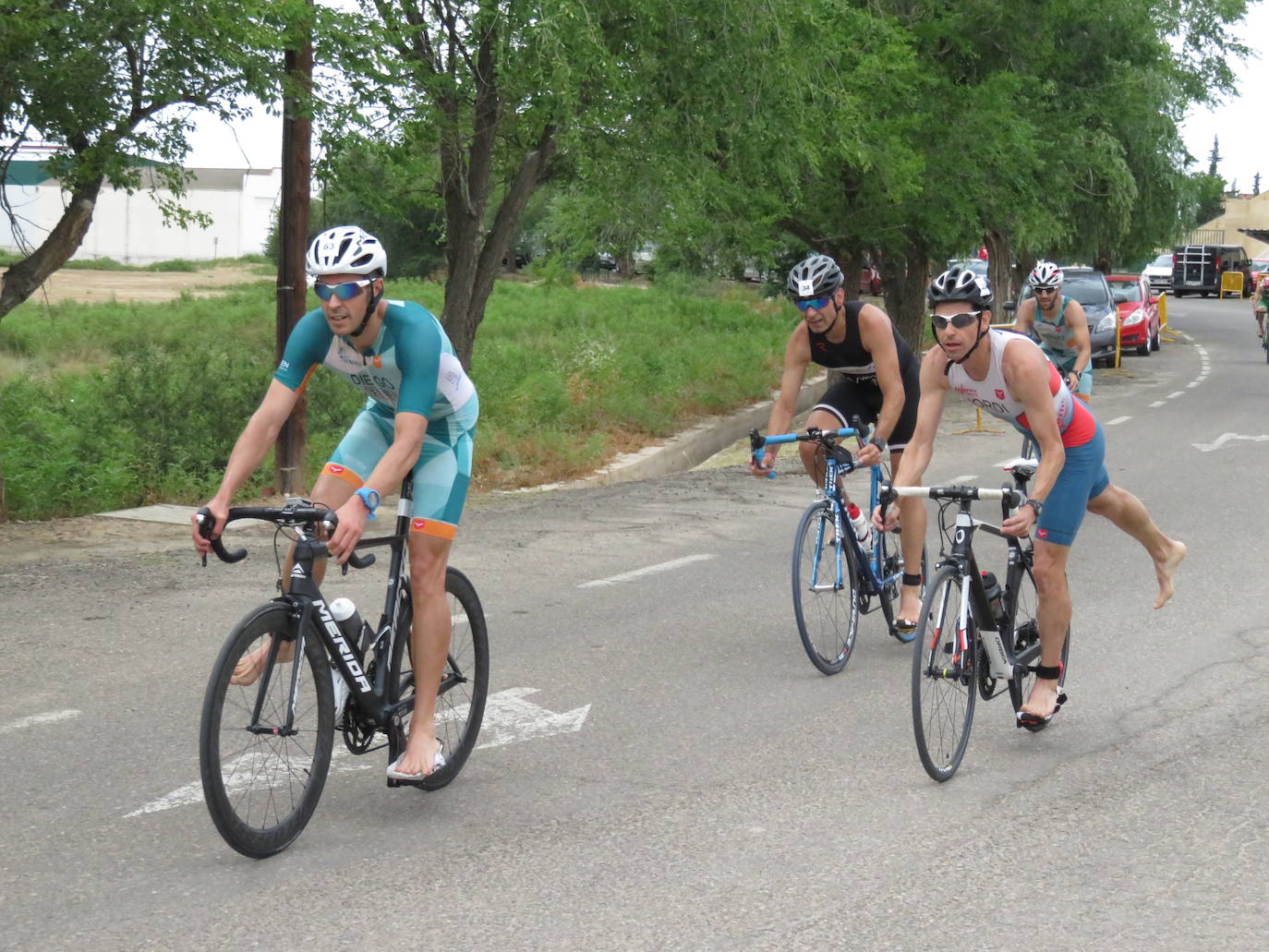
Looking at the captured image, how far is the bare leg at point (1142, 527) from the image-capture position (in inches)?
256

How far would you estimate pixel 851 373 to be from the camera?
7785 mm

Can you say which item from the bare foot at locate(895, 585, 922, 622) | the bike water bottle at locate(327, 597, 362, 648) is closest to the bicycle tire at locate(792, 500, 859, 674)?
the bare foot at locate(895, 585, 922, 622)

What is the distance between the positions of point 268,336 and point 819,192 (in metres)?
11.3

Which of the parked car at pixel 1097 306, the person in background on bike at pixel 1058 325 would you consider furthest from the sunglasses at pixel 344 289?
the parked car at pixel 1097 306

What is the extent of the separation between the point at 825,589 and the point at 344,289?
327cm

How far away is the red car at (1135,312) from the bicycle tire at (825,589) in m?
26.6

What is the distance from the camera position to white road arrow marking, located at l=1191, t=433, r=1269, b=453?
1700 cm

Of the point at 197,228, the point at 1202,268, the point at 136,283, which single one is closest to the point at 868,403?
the point at 136,283

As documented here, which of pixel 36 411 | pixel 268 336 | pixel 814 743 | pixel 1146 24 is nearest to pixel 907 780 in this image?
pixel 814 743

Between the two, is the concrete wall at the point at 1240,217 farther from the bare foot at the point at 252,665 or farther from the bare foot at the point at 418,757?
the bare foot at the point at 252,665

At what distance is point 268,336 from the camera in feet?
92.9

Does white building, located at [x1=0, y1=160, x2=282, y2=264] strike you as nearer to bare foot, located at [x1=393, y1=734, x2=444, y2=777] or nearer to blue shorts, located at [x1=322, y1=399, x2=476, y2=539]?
blue shorts, located at [x1=322, y1=399, x2=476, y2=539]

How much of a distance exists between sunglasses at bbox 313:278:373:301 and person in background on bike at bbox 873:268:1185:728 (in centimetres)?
207

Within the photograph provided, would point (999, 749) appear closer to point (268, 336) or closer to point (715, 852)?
point (715, 852)
